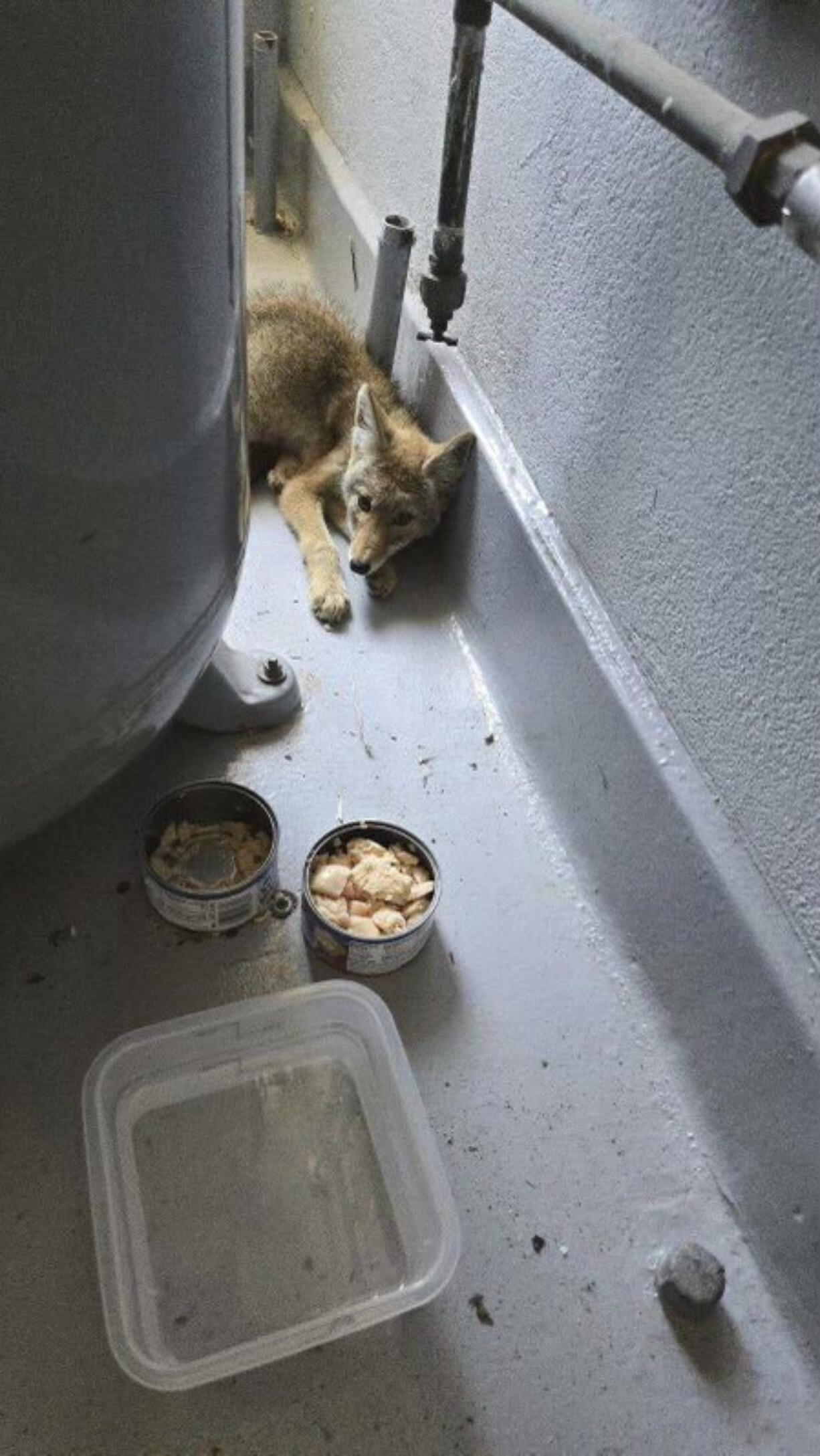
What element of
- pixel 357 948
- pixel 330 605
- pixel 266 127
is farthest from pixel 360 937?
pixel 266 127

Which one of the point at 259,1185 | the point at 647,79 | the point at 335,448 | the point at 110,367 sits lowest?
the point at 259,1185

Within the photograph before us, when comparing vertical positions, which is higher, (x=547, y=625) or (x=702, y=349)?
(x=702, y=349)

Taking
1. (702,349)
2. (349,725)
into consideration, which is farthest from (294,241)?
(702,349)

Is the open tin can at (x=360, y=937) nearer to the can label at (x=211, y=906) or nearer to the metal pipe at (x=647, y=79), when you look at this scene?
the can label at (x=211, y=906)

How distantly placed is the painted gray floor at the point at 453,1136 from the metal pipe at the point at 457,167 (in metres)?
0.40

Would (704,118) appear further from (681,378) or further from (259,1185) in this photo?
(259,1185)

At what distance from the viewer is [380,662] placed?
3.69 ft

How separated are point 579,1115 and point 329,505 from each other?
2.70ft

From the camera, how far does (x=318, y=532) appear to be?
1.24 m

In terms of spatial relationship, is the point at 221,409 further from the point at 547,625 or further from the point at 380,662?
the point at 380,662

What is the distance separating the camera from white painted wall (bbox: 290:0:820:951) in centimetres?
62

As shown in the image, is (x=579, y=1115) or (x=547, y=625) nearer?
(x=579, y=1115)

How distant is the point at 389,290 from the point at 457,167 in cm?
29

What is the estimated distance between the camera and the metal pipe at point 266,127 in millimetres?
1587
